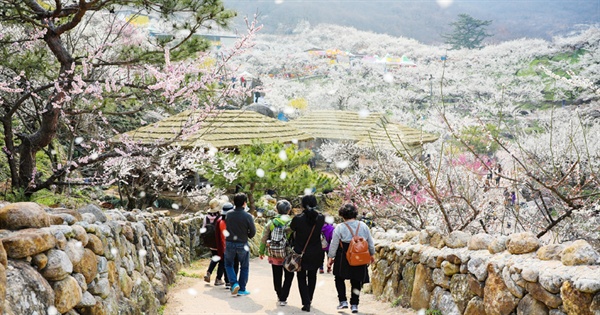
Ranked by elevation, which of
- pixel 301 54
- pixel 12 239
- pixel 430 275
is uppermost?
pixel 301 54

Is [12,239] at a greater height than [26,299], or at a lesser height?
greater

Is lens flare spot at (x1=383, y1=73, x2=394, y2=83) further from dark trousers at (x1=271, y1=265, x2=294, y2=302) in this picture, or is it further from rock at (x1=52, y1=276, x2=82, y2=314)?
rock at (x1=52, y1=276, x2=82, y2=314)

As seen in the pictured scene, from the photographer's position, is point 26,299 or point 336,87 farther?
point 336,87

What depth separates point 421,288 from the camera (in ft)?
17.6

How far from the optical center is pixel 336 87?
4109 cm

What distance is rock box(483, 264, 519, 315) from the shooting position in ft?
12.7

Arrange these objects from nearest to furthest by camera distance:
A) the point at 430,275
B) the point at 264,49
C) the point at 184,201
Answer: the point at 430,275, the point at 184,201, the point at 264,49

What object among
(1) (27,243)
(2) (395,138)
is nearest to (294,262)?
(1) (27,243)

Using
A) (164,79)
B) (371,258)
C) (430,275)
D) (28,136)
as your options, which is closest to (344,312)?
(371,258)

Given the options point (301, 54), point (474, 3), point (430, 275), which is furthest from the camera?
point (474, 3)

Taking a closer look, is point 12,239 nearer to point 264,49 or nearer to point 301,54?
point 301,54

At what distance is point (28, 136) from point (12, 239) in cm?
411

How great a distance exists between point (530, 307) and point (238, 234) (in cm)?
343

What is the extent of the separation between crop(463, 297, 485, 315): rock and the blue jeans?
8.98 feet
